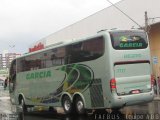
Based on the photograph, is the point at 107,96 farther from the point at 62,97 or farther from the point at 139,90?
the point at 62,97

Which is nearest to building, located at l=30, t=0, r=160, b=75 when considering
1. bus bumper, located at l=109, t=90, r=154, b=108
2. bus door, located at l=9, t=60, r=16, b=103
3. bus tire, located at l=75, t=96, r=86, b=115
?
bus door, located at l=9, t=60, r=16, b=103

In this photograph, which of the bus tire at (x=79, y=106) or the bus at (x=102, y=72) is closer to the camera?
the bus at (x=102, y=72)

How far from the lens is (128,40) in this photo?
654 inches

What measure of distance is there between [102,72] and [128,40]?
1660mm

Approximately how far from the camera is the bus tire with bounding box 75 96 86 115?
58.0 ft

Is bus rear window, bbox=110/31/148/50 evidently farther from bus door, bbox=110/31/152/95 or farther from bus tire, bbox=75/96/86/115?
bus tire, bbox=75/96/86/115

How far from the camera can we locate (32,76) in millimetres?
22641

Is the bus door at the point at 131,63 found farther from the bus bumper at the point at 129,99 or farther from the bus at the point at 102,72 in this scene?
the bus bumper at the point at 129,99

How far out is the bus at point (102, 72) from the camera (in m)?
16.1

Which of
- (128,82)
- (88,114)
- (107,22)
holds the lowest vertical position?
(88,114)

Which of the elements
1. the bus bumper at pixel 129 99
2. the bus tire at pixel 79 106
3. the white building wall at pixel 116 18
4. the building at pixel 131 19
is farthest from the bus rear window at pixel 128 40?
the white building wall at pixel 116 18

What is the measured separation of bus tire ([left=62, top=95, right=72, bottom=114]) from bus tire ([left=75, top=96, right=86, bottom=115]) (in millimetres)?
445

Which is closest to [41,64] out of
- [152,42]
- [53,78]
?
[53,78]

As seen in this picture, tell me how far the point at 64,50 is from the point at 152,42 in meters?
18.2
